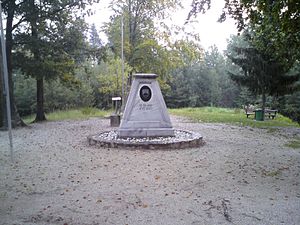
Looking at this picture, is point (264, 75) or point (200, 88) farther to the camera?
point (200, 88)

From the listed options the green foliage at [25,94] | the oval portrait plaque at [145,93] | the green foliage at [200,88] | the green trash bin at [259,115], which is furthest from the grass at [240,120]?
the green foliage at [200,88]

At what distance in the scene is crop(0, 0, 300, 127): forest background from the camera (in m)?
6.65

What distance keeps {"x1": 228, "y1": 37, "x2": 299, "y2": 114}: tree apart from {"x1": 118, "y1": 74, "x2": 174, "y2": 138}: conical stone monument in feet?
30.4

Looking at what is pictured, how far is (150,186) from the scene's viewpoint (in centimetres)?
495

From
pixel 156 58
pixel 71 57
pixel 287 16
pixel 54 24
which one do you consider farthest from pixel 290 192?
pixel 156 58

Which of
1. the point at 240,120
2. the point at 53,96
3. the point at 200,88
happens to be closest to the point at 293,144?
the point at 240,120

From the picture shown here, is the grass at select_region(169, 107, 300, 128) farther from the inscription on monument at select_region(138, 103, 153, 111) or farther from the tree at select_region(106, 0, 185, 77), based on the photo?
the inscription on monument at select_region(138, 103, 153, 111)

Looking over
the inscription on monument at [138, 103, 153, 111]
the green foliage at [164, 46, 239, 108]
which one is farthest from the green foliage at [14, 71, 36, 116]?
the inscription on monument at [138, 103, 153, 111]

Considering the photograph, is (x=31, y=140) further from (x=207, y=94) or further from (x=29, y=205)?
(x=207, y=94)

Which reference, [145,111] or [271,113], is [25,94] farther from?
[271,113]

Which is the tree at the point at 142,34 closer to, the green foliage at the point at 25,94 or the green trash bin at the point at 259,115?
the green trash bin at the point at 259,115

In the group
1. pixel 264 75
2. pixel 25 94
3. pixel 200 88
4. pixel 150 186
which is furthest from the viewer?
pixel 200 88

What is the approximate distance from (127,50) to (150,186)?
1492cm

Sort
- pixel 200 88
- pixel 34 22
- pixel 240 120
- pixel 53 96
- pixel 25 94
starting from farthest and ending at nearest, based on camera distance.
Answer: pixel 200 88 → pixel 25 94 → pixel 53 96 → pixel 240 120 → pixel 34 22
